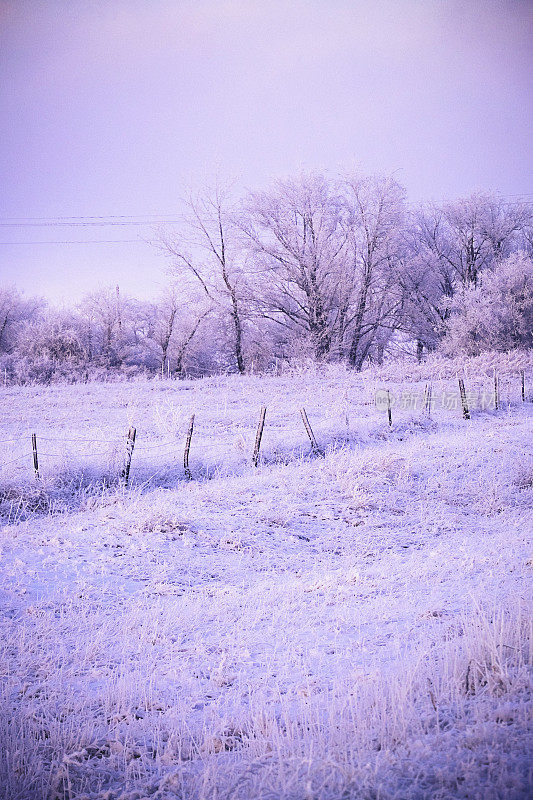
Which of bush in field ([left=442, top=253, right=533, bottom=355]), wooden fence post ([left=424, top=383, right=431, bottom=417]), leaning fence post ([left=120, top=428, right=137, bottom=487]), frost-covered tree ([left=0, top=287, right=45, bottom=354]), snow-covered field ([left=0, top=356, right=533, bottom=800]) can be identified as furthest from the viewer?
frost-covered tree ([left=0, top=287, right=45, bottom=354])

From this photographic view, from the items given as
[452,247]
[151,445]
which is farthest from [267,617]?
[452,247]

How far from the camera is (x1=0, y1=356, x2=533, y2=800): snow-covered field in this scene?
2385 millimetres

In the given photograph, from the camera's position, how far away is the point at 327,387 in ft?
70.0

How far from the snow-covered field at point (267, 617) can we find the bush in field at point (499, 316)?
17405mm

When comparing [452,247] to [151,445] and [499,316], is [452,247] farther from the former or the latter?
[151,445]

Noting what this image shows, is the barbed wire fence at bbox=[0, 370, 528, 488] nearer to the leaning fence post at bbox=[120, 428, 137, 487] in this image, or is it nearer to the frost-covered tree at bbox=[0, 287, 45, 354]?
the leaning fence post at bbox=[120, 428, 137, 487]

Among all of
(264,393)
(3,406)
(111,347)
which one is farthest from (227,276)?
(3,406)

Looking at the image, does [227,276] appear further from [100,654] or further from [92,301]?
[100,654]

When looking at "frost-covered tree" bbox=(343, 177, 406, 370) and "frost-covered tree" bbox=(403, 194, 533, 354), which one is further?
"frost-covered tree" bbox=(403, 194, 533, 354)

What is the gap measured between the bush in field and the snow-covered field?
17405 millimetres

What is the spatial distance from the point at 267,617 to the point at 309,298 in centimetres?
2763

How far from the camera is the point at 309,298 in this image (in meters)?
30.8

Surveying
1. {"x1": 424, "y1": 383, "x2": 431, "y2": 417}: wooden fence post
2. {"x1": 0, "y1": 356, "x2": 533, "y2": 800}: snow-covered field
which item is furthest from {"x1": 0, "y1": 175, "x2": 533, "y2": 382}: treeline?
{"x1": 0, "y1": 356, "x2": 533, "y2": 800}: snow-covered field

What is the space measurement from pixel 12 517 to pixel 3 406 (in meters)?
10.4
